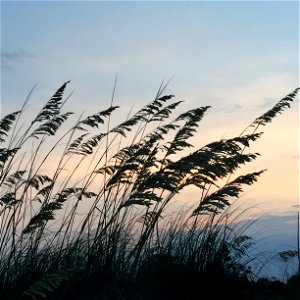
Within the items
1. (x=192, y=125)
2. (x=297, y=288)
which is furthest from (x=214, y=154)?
(x=297, y=288)

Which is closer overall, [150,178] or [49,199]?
[150,178]

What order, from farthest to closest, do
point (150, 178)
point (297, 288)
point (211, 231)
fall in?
1. point (211, 231)
2. point (297, 288)
3. point (150, 178)

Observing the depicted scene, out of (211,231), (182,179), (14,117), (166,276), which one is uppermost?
(14,117)

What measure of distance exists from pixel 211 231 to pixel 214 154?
1.20 metres

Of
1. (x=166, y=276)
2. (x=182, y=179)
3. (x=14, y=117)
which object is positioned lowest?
(x=166, y=276)

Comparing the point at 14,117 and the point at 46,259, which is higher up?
the point at 14,117

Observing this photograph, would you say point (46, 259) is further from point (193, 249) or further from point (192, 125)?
point (192, 125)

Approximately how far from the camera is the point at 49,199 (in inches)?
260

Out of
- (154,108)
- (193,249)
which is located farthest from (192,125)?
(193,249)

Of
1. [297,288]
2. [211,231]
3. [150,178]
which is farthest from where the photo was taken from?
[211,231]

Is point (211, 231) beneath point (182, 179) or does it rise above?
beneath

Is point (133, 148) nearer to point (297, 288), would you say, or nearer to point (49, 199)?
point (49, 199)

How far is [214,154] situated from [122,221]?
1.39 meters

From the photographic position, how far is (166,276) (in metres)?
6.05
